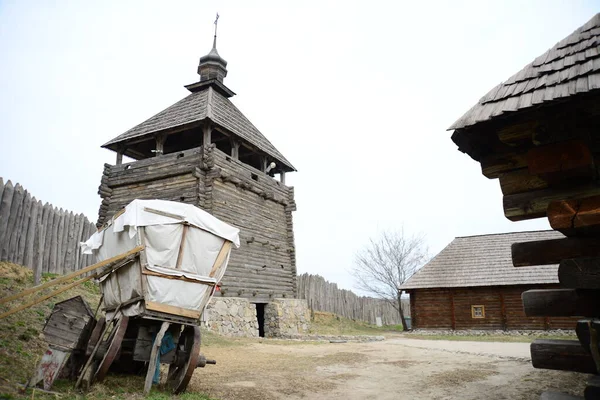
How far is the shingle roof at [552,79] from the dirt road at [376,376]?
158 inches

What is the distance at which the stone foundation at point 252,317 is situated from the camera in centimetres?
1379

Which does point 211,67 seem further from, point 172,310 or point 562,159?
point 562,159

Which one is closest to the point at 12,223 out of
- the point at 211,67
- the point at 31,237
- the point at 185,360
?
the point at 31,237

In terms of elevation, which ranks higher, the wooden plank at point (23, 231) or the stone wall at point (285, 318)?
the wooden plank at point (23, 231)

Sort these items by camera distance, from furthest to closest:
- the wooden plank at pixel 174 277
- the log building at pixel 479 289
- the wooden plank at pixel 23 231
A: the log building at pixel 479 289 → the wooden plank at pixel 23 231 → the wooden plank at pixel 174 277

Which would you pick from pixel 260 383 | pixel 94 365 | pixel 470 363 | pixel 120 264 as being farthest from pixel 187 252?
pixel 470 363

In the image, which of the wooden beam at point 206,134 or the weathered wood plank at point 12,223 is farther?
the wooden beam at point 206,134

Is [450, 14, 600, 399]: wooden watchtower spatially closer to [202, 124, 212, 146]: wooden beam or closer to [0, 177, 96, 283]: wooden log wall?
[0, 177, 96, 283]: wooden log wall

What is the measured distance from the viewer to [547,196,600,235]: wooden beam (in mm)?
3360

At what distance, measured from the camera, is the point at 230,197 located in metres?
15.8

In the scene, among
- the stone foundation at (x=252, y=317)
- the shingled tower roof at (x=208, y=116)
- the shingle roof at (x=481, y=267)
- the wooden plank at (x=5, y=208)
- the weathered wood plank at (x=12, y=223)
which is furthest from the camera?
the shingle roof at (x=481, y=267)

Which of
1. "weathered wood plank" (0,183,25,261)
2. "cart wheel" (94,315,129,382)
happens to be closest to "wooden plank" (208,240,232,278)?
"cart wheel" (94,315,129,382)

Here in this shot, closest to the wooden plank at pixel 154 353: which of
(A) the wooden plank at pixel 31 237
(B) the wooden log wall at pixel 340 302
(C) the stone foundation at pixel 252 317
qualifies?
(C) the stone foundation at pixel 252 317

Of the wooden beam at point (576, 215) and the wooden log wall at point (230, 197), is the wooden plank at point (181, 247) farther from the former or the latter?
the wooden log wall at point (230, 197)
